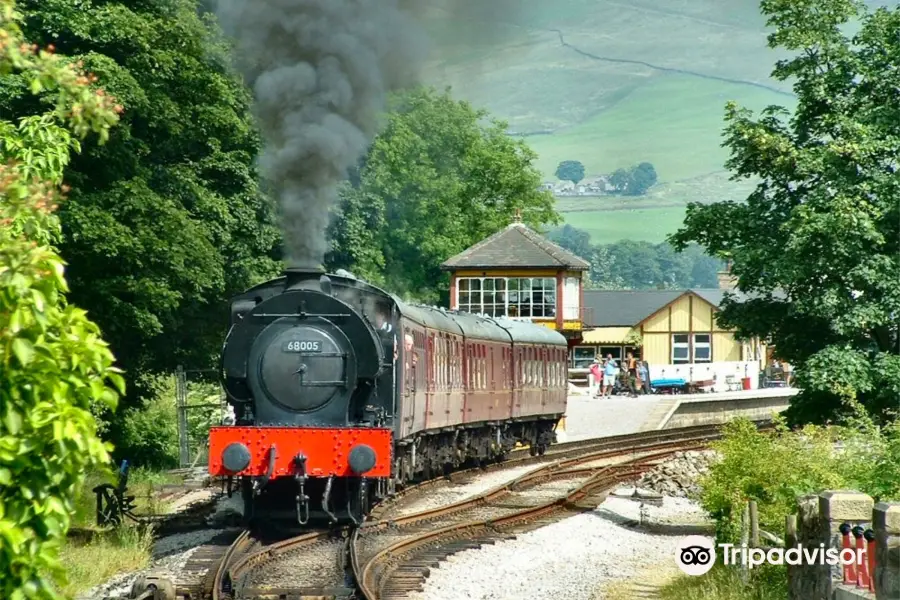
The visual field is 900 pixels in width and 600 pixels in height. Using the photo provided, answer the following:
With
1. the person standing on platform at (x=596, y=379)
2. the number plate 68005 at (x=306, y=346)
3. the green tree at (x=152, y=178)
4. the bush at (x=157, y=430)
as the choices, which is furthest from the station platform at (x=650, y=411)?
the number plate 68005 at (x=306, y=346)

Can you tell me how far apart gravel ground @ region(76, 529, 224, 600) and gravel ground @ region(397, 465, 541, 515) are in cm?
336

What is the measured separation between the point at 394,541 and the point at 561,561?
6.42 feet

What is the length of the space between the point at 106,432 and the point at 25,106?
749cm

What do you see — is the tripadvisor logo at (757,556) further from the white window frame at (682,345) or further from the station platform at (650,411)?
the white window frame at (682,345)

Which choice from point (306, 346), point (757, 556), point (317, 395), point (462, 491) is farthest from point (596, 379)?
point (757, 556)

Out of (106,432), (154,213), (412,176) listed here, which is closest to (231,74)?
(154,213)

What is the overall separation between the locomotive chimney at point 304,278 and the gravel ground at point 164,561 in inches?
125

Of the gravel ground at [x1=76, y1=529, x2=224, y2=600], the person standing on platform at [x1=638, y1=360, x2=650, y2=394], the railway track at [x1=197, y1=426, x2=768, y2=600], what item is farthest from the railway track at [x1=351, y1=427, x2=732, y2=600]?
the person standing on platform at [x1=638, y1=360, x2=650, y2=394]

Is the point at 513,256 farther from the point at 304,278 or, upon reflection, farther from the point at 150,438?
the point at 304,278

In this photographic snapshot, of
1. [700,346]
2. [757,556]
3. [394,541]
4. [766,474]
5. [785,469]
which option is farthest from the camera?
[700,346]

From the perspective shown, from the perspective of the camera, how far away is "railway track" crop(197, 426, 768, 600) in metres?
12.5

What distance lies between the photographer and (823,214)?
20.4 m

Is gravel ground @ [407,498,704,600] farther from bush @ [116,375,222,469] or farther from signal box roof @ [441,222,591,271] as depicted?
signal box roof @ [441,222,591,271]

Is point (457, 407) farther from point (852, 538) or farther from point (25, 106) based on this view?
point (852, 538)
